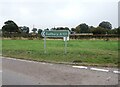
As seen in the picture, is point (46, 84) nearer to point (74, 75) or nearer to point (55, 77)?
point (55, 77)

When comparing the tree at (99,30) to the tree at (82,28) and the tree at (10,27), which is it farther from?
the tree at (10,27)

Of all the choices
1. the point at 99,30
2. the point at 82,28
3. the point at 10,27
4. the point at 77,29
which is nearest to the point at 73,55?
the point at 99,30

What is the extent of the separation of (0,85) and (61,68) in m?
3.71

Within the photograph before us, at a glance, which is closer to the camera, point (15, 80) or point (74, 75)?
point (15, 80)

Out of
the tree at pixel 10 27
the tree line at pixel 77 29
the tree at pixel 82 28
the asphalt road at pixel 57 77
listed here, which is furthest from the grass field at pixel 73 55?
the tree at pixel 82 28

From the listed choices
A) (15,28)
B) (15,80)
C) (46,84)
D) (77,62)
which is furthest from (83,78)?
(15,28)

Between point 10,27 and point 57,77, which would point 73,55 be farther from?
point 10,27

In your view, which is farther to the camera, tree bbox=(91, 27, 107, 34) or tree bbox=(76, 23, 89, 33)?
tree bbox=(76, 23, 89, 33)

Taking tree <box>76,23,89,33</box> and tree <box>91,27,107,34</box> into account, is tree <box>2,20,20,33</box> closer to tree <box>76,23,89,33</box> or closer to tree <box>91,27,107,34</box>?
tree <box>76,23,89,33</box>

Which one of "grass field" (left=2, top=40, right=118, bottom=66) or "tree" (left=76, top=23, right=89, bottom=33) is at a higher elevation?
"tree" (left=76, top=23, right=89, bottom=33)

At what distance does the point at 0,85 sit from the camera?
25.1 feet

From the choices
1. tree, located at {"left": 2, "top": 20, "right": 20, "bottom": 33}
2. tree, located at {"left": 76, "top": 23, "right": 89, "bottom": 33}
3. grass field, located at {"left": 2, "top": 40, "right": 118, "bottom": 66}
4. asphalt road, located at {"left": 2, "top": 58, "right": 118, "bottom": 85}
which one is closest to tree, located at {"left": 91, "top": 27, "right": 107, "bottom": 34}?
tree, located at {"left": 76, "top": 23, "right": 89, "bottom": 33}

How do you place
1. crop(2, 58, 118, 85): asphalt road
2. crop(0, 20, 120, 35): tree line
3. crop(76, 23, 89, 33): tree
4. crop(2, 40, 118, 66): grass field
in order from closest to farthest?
crop(2, 58, 118, 85): asphalt road → crop(2, 40, 118, 66): grass field → crop(0, 20, 120, 35): tree line → crop(76, 23, 89, 33): tree

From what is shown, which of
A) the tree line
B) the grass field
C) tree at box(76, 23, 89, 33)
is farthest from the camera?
tree at box(76, 23, 89, 33)
